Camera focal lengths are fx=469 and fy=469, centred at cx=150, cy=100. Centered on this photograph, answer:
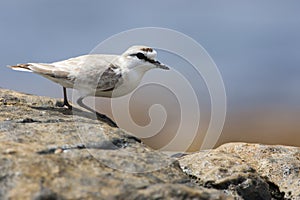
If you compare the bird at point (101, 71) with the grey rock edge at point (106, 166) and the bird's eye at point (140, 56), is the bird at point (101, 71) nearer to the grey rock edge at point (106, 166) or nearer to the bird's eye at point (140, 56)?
the bird's eye at point (140, 56)

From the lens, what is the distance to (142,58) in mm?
9188

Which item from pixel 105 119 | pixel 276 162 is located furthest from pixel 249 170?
pixel 105 119

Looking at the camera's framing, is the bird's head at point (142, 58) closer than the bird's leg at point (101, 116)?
No

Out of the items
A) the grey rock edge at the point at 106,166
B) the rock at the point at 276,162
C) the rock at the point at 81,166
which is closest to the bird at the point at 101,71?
the grey rock edge at the point at 106,166

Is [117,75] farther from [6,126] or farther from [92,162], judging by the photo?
[92,162]

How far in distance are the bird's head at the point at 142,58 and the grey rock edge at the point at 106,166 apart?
57.4 inches

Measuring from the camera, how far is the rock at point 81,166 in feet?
14.1

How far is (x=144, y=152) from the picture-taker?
5.71 m

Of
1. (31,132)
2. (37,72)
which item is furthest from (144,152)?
(37,72)

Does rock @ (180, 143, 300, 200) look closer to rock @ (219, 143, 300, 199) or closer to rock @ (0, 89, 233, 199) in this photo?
rock @ (219, 143, 300, 199)

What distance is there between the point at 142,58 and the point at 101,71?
3.11 feet

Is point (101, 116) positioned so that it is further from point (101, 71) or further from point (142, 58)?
point (142, 58)

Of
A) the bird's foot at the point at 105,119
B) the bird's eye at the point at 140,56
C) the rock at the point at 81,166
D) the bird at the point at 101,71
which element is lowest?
the bird's foot at the point at 105,119

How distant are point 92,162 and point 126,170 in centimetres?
37
